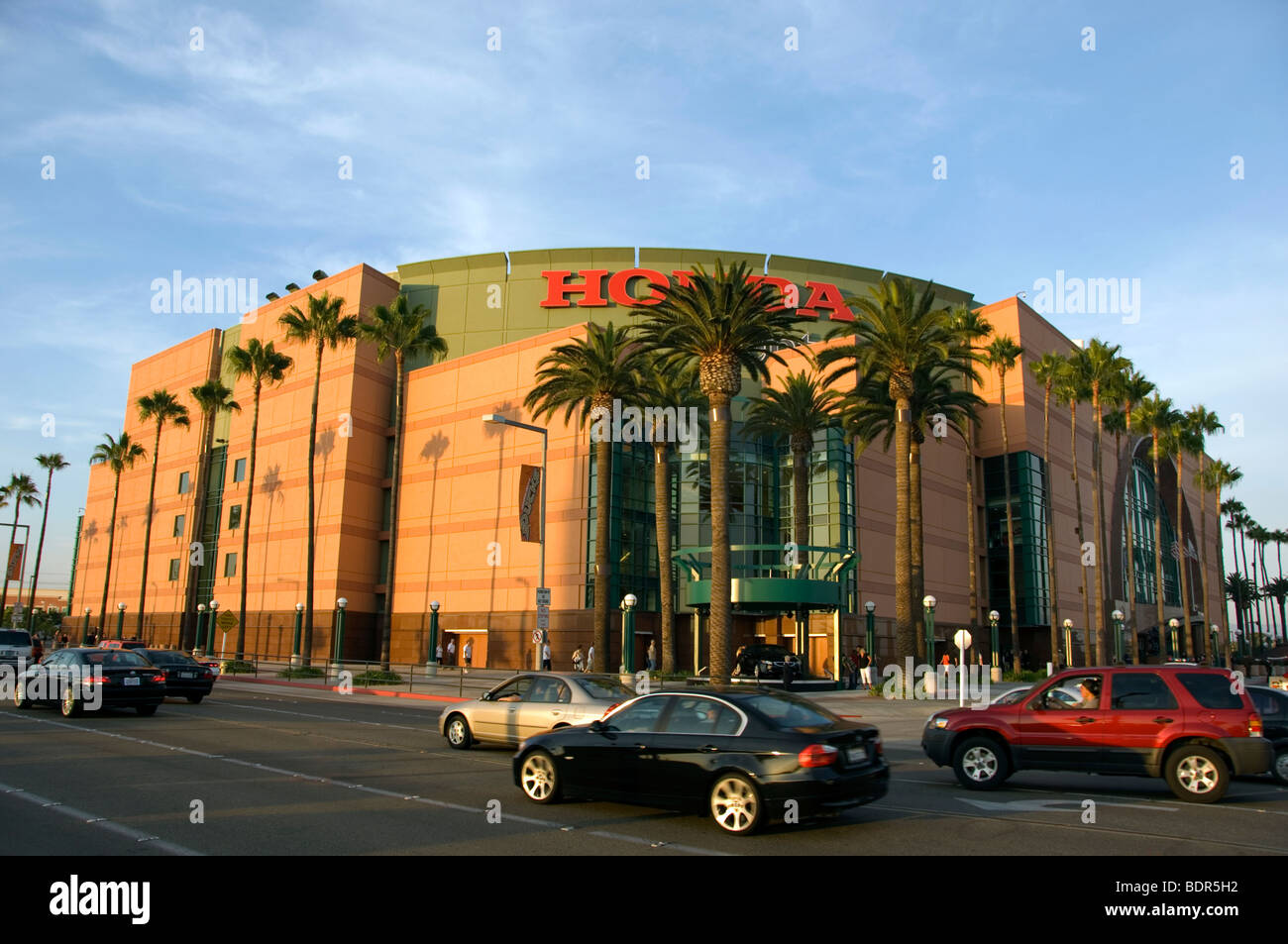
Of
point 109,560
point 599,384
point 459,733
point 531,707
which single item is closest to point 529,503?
point 599,384

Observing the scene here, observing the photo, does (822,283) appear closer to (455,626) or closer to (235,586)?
(455,626)

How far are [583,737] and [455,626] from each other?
1629 inches

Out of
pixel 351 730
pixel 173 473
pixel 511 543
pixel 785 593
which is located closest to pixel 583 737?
pixel 351 730

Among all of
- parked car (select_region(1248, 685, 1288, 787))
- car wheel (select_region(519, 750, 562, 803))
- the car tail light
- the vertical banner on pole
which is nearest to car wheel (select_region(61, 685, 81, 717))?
car wheel (select_region(519, 750, 562, 803))

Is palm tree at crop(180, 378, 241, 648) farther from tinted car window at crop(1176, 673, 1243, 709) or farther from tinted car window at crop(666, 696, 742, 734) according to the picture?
tinted car window at crop(1176, 673, 1243, 709)

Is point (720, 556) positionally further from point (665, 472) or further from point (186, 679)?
point (186, 679)

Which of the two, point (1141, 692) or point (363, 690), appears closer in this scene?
point (1141, 692)

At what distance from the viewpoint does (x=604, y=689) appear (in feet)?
46.4

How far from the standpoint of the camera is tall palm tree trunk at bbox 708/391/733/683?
29.4 metres

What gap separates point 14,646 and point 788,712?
28.9 m

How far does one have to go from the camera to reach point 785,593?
3697cm

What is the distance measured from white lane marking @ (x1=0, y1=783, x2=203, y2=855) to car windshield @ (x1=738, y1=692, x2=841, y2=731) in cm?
515

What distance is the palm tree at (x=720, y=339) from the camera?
2920cm

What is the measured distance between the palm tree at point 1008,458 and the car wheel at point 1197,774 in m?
37.0
